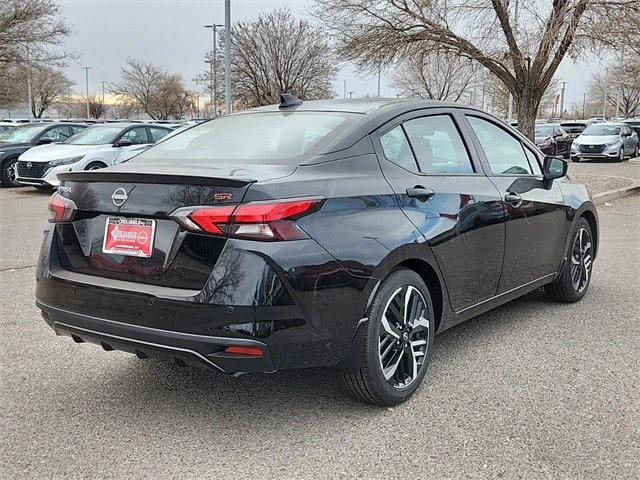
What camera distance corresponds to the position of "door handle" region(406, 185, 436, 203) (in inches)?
134

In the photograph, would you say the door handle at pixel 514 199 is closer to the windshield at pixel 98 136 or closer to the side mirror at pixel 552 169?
the side mirror at pixel 552 169

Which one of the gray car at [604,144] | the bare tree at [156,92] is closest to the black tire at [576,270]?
the gray car at [604,144]

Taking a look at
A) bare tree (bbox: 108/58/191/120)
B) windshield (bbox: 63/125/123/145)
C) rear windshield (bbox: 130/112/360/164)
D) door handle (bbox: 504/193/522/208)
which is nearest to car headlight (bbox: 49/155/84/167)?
windshield (bbox: 63/125/123/145)

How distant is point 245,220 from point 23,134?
1575 cm

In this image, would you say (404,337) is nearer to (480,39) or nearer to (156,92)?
(480,39)

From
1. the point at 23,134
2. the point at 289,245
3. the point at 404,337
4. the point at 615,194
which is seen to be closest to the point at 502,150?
the point at 404,337

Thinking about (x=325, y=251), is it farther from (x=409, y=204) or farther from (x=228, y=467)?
(x=228, y=467)

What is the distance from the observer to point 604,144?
79.3ft

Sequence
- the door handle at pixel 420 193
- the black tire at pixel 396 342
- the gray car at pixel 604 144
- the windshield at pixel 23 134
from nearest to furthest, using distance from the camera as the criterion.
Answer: the black tire at pixel 396 342 < the door handle at pixel 420 193 < the windshield at pixel 23 134 < the gray car at pixel 604 144

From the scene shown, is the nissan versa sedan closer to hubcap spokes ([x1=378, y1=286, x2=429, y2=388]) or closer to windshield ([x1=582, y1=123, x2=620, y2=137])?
hubcap spokes ([x1=378, y1=286, x2=429, y2=388])

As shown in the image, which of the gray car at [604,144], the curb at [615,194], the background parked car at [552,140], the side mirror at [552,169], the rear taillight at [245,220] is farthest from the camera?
the gray car at [604,144]

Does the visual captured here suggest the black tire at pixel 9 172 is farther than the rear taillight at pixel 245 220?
Yes

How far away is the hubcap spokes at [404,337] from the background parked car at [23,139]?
43.4 ft

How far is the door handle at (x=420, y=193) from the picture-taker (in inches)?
134
